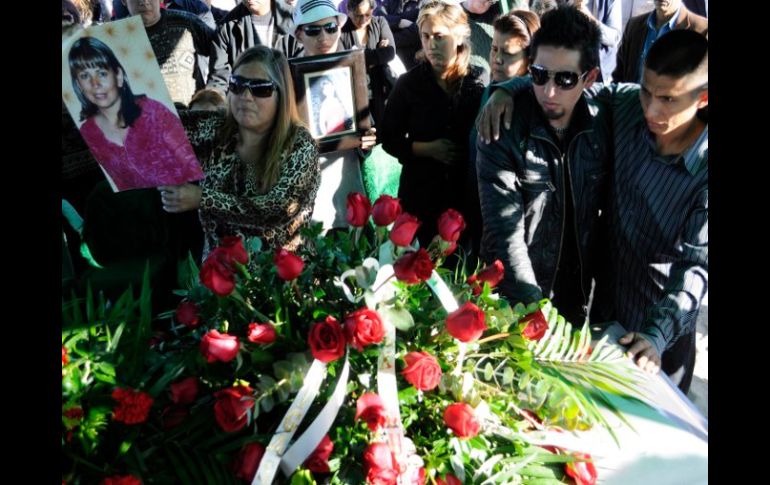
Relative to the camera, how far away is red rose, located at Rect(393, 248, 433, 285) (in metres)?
1.23

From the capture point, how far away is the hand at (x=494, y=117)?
2.22 m

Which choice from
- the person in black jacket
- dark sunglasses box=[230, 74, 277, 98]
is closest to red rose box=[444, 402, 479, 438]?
dark sunglasses box=[230, 74, 277, 98]

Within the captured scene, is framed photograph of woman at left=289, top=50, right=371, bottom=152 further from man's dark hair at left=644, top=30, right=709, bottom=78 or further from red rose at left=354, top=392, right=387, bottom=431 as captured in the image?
red rose at left=354, top=392, right=387, bottom=431

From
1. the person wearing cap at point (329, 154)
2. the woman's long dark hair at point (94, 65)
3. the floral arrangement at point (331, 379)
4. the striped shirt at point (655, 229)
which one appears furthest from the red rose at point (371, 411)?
the person wearing cap at point (329, 154)

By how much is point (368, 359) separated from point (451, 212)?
36cm

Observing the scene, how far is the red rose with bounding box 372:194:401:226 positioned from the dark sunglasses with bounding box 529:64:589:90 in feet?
3.06

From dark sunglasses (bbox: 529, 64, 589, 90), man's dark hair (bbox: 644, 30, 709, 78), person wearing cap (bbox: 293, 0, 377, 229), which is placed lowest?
person wearing cap (bbox: 293, 0, 377, 229)

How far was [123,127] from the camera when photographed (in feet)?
6.23

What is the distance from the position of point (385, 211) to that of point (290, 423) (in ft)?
1.50

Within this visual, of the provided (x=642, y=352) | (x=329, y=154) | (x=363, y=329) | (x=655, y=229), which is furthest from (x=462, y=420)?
(x=329, y=154)

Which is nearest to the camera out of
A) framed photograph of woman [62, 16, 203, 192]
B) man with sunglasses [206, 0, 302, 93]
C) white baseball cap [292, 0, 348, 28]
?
framed photograph of woman [62, 16, 203, 192]

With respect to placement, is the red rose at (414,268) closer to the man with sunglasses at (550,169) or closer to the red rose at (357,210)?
the red rose at (357,210)

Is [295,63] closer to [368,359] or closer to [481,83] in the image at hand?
[481,83]
